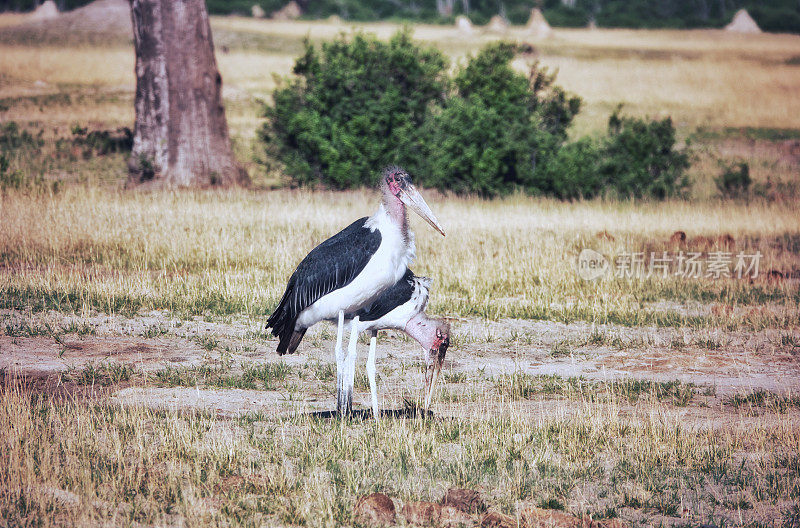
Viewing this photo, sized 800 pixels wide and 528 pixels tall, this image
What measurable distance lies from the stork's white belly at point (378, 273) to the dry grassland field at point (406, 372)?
2.66 feet

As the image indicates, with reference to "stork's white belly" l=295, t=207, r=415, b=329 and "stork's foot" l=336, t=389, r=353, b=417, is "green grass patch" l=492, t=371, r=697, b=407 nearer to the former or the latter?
"stork's foot" l=336, t=389, r=353, b=417

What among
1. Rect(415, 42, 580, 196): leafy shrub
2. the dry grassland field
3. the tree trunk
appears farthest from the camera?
Rect(415, 42, 580, 196): leafy shrub

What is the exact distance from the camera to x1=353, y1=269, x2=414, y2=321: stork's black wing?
24.0 ft

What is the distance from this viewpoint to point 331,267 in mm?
6855

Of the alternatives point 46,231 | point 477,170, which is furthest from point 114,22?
point 46,231

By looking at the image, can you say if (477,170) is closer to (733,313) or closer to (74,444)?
(733,313)

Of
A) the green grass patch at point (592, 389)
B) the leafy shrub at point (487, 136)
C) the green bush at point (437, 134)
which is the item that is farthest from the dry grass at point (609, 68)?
the green grass patch at point (592, 389)

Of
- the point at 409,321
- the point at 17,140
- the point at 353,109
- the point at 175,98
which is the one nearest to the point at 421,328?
the point at 409,321

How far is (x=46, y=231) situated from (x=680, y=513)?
1030cm

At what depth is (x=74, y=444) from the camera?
20.3 ft

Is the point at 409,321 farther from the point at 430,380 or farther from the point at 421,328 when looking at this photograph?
the point at 430,380

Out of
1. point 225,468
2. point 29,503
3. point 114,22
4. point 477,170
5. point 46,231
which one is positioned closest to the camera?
point 29,503

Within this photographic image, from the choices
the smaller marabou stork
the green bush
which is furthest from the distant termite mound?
the smaller marabou stork

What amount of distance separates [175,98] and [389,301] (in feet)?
46.0
